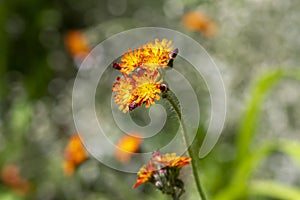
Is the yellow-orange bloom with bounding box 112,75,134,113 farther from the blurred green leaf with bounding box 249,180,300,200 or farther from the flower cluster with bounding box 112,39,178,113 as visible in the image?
the blurred green leaf with bounding box 249,180,300,200

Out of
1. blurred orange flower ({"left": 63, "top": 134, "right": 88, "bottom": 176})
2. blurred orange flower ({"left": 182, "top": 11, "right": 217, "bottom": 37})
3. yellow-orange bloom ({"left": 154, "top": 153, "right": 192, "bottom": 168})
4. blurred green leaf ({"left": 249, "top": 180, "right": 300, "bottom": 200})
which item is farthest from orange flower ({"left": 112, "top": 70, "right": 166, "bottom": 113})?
blurred orange flower ({"left": 182, "top": 11, "right": 217, "bottom": 37})

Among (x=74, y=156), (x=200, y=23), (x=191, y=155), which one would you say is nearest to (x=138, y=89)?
(x=191, y=155)

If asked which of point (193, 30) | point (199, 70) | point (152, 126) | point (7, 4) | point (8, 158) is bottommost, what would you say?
point (152, 126)

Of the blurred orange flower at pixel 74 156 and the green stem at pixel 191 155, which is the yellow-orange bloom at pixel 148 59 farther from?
the blurred orange flower at pixel 74 156

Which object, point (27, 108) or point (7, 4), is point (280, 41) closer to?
point (27, 108)

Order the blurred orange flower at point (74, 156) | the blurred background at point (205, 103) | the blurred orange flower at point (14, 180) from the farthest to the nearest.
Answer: the blurred orange flower at point (14, 180)
the blurred background at point (205, 103)
the blurred orange flower at point (74, 156)

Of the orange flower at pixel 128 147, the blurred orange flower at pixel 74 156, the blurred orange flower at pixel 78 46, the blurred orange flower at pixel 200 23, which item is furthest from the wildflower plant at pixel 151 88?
the blurred orange flower at pixel 78 46

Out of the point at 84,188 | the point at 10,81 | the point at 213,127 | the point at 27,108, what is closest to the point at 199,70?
the point at 213,127
